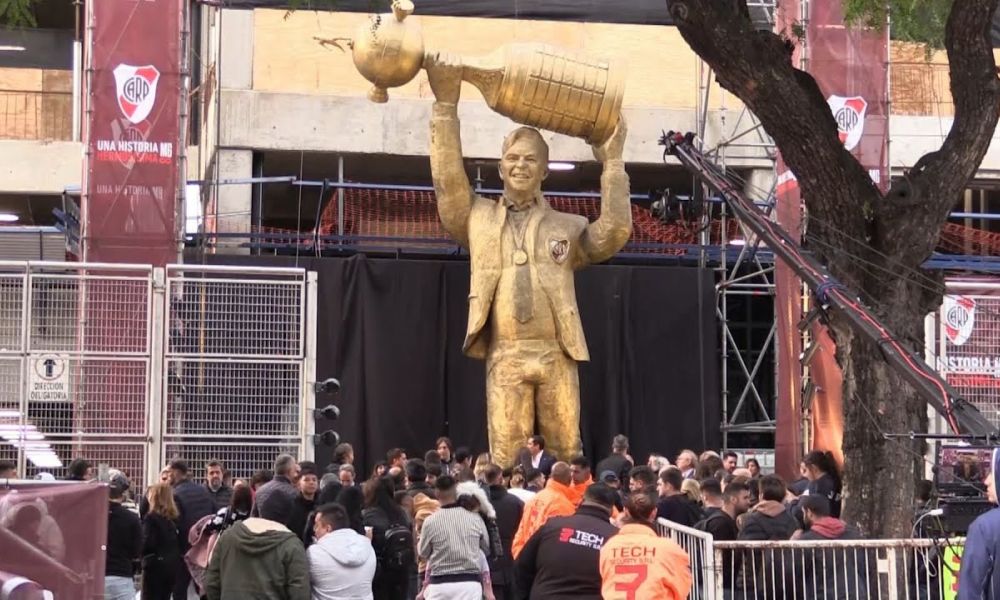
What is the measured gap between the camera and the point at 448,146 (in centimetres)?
1906

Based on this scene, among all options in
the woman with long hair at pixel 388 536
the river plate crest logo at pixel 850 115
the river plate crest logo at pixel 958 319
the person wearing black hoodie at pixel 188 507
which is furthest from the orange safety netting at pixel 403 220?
the woman with long hair at pixel 388 536

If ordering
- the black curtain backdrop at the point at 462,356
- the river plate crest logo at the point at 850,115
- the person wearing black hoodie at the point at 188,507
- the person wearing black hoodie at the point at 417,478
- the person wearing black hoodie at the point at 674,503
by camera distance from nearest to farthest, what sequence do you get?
the person wearing black hoodie at the point at 674,503, the person wearing black hoodie at the point at 417,478, the person wearing black hoodie at the point at 188,507, the river plate crest logo at the point at 850,115, the black curtain backdrop at the point at 462,356

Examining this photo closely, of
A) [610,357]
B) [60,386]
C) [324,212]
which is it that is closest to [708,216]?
[610,357]

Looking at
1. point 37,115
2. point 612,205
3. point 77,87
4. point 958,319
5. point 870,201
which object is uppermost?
point 77,87

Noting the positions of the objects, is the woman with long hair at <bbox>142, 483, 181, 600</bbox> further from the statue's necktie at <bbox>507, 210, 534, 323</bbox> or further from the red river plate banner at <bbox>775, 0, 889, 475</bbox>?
the red river plate banner at <bbox>775, 0, 889, 475</bbox>

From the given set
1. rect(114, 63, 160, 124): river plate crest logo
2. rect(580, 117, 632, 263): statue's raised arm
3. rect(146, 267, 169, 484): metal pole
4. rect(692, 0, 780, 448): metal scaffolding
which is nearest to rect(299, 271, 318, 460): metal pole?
rect(146, 267, 169, 484): metal pole

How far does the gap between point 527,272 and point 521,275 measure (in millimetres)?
71

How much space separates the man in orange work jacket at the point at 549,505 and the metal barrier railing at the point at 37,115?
20.4 m

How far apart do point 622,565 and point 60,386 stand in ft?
31.7

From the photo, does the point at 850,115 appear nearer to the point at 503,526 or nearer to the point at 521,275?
the point at 521,275

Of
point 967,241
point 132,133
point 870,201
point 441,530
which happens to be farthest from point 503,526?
point 967,241

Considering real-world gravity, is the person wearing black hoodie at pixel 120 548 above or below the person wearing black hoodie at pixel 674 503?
below

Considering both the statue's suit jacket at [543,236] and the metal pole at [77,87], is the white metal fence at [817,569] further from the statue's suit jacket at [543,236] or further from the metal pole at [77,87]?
the metal pole at [77,87]

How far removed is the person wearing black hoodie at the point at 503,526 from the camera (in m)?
12.4
